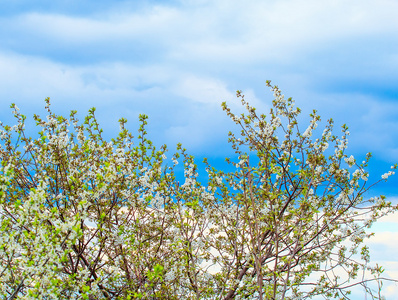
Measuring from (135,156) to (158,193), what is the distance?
3.84ft

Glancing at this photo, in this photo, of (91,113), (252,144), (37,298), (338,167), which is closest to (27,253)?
(37,298)

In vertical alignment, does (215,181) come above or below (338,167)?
below

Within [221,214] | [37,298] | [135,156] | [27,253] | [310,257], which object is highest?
[135,156]

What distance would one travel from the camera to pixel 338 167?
9539 millimetres

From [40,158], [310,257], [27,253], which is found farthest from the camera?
[310,257]

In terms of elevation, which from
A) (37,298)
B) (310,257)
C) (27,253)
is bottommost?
(37,298)

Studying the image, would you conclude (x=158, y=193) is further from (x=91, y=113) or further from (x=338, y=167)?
(x=338, y=167)

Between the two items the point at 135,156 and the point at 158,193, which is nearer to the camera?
the point at 158,193

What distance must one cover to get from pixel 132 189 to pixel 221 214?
2446 millimetres

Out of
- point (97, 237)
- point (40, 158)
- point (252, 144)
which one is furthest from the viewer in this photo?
point (252, 144)

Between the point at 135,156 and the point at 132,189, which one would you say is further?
the point at 135,156

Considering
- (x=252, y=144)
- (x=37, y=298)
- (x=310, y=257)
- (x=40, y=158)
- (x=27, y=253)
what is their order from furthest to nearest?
(x=252, y=144) < (x=310, y=257) < (x=40, y=158) < (x=27, y=253) < (x=37, y=298)

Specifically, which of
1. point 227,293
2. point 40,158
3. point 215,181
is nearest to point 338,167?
point 215,181

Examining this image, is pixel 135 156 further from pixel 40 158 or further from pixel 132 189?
pixel 40 158
